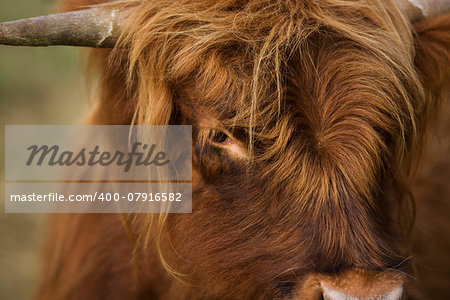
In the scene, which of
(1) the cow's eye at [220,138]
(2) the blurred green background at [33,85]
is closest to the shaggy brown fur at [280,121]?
(1) the cow's eye at [220,138]

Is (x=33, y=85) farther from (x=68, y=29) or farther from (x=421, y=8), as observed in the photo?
(x=421, y=8)

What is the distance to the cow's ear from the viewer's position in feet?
8.58

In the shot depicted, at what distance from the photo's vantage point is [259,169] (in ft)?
7.43

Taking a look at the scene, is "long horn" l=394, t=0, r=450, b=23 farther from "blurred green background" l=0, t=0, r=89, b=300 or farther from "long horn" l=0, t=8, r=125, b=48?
"blurred green background" l=0, t=0, r=89, b=300

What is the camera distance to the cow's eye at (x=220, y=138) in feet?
7.56

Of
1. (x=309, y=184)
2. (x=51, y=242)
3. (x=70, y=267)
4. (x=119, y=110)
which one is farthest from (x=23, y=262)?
(x=309, y=184)

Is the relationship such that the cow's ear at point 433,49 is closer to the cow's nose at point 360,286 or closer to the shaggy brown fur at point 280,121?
the shaggy brown fur at point 280,121

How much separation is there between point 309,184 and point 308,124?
25 centimetres

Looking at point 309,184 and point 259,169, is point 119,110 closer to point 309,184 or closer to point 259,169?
point 259,169

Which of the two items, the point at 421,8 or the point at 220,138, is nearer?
the point at 220,138

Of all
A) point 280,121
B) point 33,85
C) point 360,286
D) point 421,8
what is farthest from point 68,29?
point 33,85

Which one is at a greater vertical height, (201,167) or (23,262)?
(201,167)

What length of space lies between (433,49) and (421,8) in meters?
0.22

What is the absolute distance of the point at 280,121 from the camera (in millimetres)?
2232
